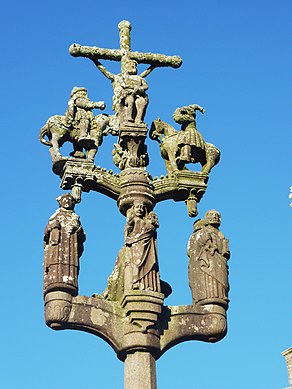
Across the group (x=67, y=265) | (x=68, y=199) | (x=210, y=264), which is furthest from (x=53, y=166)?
(x=210, y=264)

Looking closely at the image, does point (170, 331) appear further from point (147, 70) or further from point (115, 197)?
point (147, 70)

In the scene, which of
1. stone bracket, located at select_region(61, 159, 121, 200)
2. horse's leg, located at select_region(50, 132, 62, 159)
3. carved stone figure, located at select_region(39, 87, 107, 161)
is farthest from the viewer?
carved stone figure, located at select_region(39, 87, 107, 161)

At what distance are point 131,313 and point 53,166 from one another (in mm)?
3063

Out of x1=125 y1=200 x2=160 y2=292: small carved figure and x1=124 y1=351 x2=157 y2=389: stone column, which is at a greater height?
x1=125 y1=200 x2=160 y2=292: small carved figure

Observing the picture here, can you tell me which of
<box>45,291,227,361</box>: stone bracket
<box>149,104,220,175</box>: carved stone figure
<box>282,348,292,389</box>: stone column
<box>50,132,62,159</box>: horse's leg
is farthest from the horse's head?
<box>282,348,292,389</box>: stone column

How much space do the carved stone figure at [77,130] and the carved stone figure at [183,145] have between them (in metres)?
1.01

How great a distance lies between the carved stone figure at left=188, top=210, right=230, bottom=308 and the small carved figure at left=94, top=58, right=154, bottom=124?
2.20 m


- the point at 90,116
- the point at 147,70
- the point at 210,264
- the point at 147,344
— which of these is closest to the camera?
the point at 147,344

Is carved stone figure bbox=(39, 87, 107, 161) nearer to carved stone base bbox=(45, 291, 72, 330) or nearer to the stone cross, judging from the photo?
the stone cross

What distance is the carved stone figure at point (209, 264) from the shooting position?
590 inches

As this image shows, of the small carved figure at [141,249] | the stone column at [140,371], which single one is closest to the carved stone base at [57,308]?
the small carved figure at [141,249]

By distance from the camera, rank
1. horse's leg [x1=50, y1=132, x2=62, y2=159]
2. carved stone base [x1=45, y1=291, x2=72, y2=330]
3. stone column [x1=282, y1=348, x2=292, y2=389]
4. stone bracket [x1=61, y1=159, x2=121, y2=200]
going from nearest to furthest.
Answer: carved stone base [x1=45, y1=291, x2=72, y2=330] → stone bracket [x1=61, y1=159, x2=121, y2=200] → horse's leg [x1=50, y1=132, x2=62, y2=159] → stone column [x1=282, y1=348, x2=292, y2=389]

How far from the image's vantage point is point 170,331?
48.4 ft

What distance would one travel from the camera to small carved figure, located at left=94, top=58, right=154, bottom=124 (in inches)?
642
